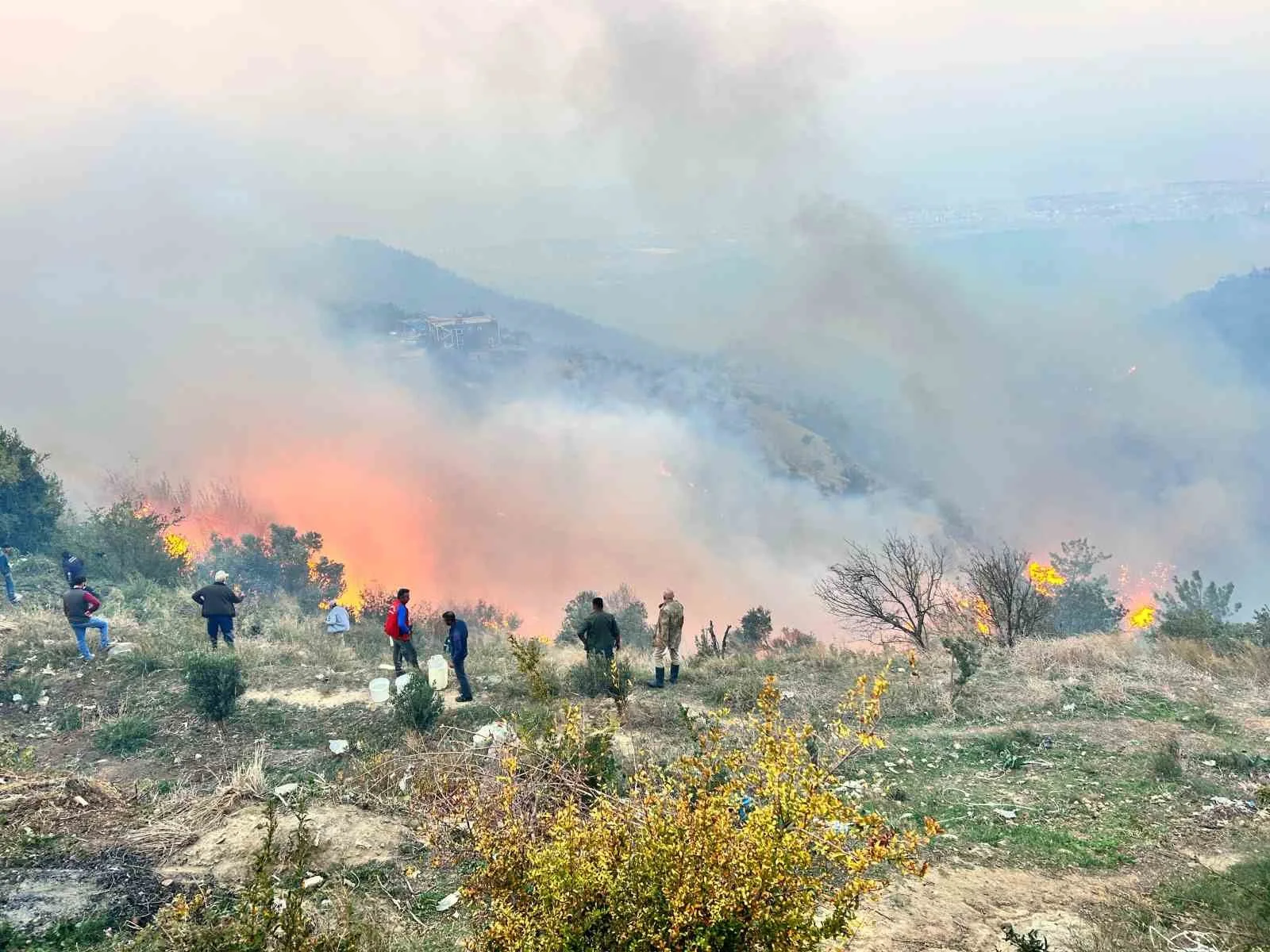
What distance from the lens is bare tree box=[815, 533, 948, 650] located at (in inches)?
698

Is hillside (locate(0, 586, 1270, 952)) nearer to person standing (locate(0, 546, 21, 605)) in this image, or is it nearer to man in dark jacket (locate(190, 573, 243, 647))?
man in dark jacket (locate(190, 573, 243, 647))

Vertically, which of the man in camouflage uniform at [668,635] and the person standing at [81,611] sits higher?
the person standing at [81,611]

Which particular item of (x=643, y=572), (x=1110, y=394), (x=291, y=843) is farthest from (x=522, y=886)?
(x=1110, y=394)

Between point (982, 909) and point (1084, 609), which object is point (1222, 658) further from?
point (1084, 609)

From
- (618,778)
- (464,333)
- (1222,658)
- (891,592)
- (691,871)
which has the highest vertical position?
(464,333)

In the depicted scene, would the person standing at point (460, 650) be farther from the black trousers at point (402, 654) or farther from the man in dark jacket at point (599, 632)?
the man in dark jacket at point (599, 632)

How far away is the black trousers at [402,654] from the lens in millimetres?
12500


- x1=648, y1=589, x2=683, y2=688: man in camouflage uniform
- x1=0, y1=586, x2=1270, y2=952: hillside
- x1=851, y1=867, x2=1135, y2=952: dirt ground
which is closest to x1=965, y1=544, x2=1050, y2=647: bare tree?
x1=0, y1=586, x2=1270, y2=952: hillside

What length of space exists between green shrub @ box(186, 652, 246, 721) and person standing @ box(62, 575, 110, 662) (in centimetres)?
320

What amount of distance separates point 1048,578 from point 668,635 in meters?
50.3

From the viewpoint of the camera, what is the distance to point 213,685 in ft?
34.6

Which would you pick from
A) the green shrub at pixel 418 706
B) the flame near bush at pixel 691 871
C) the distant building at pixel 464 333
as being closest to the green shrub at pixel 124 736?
the green shrub at pixel 418 706

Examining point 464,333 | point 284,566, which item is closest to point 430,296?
point 464,333

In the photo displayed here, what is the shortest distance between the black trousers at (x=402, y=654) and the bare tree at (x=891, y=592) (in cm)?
1015
